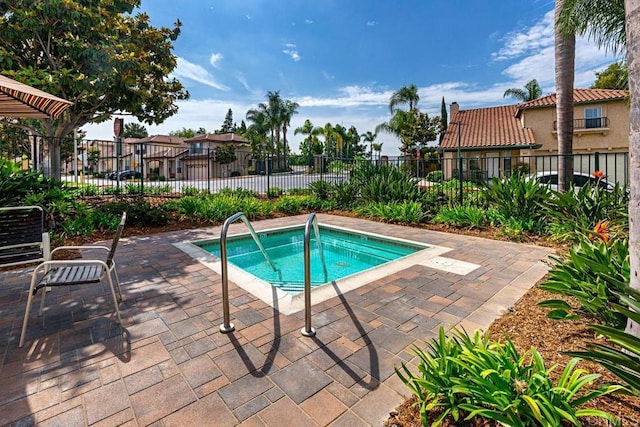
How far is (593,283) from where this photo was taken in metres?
2.76

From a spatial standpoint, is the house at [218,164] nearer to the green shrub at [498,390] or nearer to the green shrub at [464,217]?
the green shrub at [464,217]

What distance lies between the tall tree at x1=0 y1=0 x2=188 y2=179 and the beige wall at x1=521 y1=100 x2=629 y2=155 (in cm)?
2411

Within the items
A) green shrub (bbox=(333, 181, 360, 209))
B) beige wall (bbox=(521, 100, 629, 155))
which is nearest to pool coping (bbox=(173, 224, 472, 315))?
green shrub (bbox=(333, 181, 360, 209))

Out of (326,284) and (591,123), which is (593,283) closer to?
(326,284)

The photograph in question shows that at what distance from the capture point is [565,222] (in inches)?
228

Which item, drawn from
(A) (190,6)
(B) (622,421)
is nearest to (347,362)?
(B) (622,421)

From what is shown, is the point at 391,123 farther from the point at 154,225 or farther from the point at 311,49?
the point at 154,225

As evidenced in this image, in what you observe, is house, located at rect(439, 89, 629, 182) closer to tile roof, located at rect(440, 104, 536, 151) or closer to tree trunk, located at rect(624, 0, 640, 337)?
tile roof, located at rect(440, 104, 536, 151)

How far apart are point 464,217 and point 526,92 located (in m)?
32.5

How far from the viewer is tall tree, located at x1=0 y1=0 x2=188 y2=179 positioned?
23.7 feet

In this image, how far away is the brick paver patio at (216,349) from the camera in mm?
1946

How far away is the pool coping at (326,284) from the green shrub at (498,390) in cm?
166

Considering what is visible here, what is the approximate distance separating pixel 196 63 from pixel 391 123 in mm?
23171

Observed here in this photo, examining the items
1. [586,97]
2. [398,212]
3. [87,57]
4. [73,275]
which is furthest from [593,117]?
[73,275]
